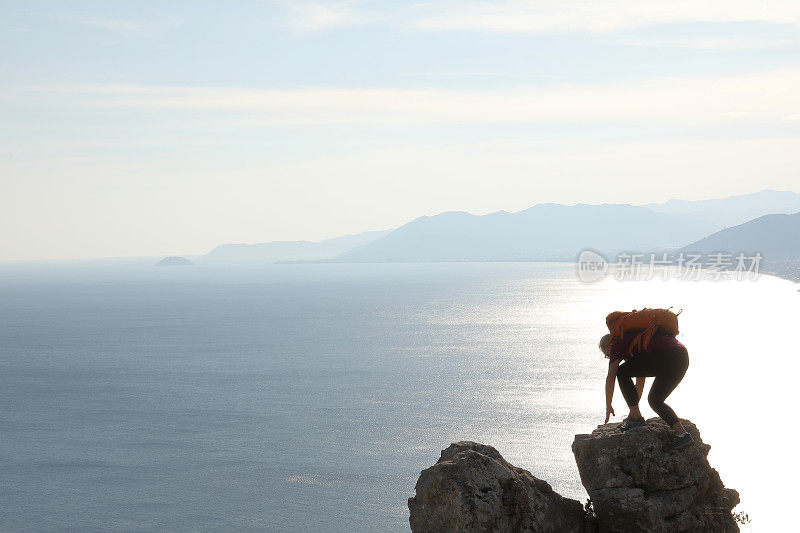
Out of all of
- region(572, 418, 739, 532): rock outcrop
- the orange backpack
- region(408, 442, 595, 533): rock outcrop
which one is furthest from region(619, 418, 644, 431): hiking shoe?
region(408, 442, 595, 533): rock outcrop

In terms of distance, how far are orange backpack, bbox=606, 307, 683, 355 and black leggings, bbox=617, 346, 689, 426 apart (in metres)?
0.21

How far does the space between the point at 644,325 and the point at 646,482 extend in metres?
2.47

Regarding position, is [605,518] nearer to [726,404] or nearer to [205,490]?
[205,490]

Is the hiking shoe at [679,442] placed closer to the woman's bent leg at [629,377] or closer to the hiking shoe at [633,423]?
the hiking shoe at [633,423]

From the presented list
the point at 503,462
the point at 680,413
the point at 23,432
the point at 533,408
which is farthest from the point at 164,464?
the point at 503,462

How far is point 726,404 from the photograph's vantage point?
99.2m

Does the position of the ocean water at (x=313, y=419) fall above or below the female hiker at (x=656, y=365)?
below

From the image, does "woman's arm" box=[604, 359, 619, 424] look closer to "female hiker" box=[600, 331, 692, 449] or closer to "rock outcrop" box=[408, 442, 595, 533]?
"female hiker" box=[600, 331, 692, 449]

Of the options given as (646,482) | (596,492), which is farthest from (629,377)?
(596,492)

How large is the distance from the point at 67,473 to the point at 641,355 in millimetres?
76793

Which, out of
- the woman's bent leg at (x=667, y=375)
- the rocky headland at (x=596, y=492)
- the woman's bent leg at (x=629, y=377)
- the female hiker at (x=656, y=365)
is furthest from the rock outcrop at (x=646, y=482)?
the woman's bent leg at (x=629, y=377)

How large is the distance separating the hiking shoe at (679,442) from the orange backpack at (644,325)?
153 centimetres

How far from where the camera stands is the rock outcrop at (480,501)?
1078cm

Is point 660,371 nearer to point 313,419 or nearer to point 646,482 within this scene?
point 646,482
